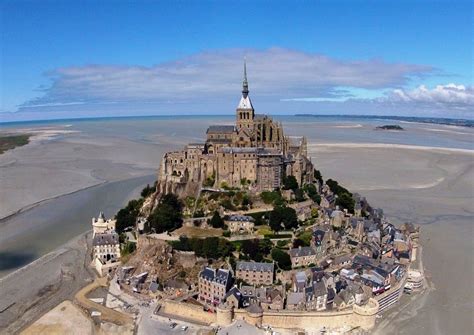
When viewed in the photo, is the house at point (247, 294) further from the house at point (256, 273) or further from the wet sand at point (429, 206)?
the wet sand at point (429, 206)

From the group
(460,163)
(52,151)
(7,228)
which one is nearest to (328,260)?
(7,228)

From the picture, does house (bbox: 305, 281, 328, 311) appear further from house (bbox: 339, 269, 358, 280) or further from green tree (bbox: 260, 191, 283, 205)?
green tree (bbox: 260, 191, 283, 205)

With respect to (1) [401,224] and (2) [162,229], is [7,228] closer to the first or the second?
(2) [162,229]

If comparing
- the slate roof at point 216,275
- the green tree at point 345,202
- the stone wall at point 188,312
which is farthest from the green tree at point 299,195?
the stone wall at point 188,312

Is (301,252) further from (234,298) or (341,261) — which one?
(234,298)

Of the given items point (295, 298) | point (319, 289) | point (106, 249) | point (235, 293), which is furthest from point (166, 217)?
point (319, 289)

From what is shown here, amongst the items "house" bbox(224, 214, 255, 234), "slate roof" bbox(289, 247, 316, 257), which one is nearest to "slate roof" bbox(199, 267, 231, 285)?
"slate roof" bbox(289, 247, 316, 257)
